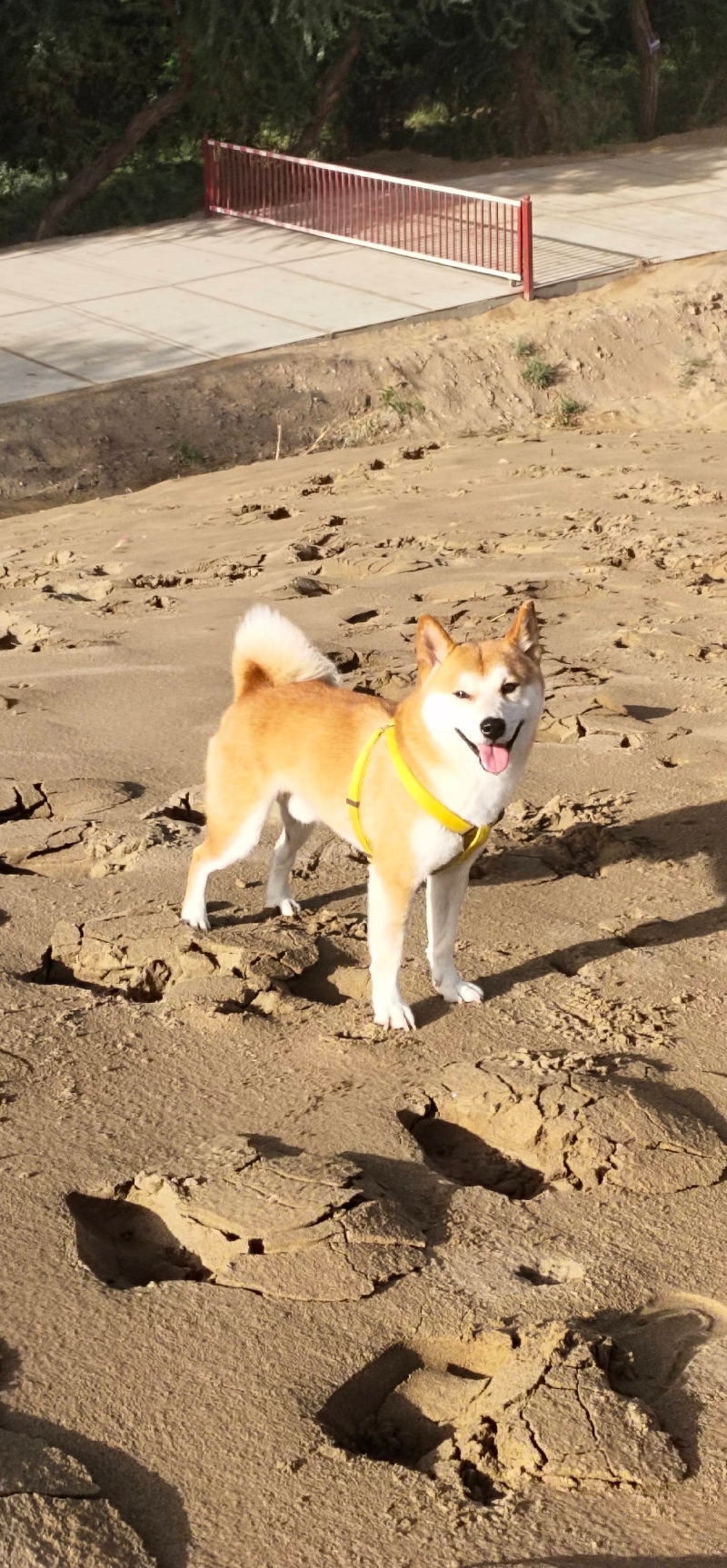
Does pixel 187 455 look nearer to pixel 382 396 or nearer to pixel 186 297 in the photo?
pixel 382 396

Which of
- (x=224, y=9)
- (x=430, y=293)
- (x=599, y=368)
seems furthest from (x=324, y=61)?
(x=599, y=368)

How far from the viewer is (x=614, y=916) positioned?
536 centimetres

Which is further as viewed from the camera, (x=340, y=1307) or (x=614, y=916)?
(x=614, y=916)

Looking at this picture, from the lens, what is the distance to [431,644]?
4.46m

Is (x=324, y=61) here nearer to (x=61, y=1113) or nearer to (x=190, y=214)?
(x=190, y=214)

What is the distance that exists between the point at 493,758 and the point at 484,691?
0.19m

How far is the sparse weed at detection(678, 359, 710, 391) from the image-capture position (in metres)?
14.1

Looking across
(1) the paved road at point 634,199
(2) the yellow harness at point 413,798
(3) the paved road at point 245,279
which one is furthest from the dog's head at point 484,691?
(1) the paved road at point 634,199

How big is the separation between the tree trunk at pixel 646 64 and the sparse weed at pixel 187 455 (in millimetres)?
15532

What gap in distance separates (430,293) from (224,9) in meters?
6.41

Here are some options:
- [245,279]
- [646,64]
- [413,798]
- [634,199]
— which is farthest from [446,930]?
[646,64]

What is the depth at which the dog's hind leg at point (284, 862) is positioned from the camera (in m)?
5.38

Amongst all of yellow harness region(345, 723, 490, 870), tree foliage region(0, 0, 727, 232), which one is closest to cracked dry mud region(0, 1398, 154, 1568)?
yellow harness region(345, 723, 490, 870)

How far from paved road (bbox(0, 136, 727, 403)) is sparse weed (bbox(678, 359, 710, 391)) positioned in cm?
228
